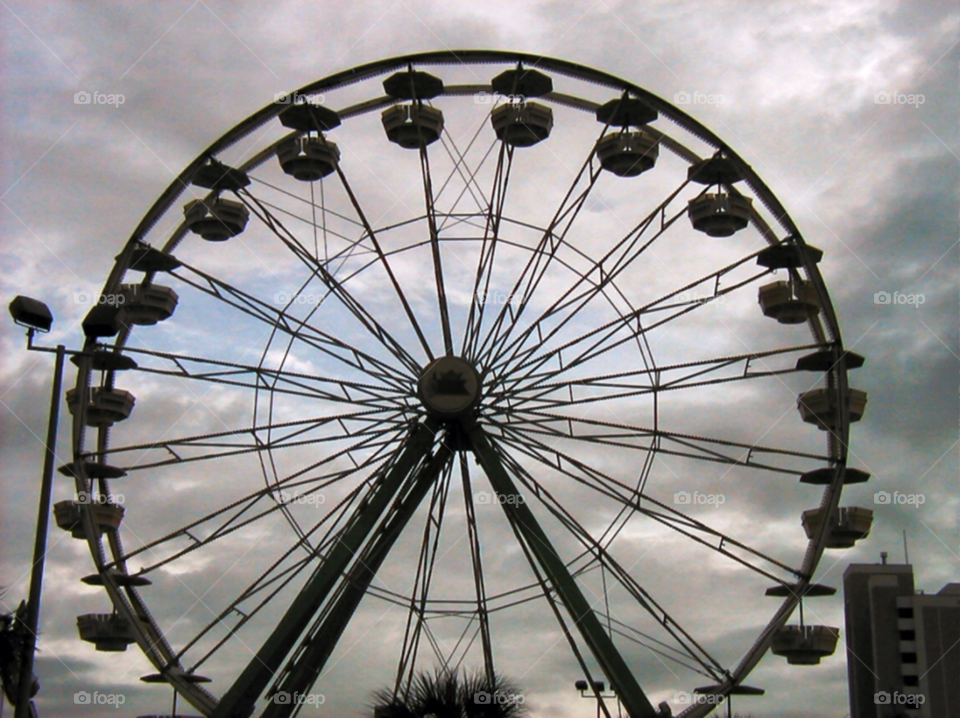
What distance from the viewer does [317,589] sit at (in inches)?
907

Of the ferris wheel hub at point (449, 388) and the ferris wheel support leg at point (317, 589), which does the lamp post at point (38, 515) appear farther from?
the ferris wheel hub at point (449, 388)

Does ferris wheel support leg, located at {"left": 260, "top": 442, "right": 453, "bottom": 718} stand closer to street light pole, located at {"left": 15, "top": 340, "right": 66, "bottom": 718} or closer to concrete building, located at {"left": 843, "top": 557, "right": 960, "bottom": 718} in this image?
street light pole, located at {"left": 15, "top": 340, "right": 66, "bottom": 718}

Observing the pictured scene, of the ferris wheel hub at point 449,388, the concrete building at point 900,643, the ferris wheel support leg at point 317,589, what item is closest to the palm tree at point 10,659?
the ferris wheel support leg at point 317,589

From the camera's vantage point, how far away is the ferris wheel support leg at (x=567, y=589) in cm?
2214

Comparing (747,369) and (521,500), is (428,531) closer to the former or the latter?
(521,500)

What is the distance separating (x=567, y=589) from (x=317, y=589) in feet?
13.9

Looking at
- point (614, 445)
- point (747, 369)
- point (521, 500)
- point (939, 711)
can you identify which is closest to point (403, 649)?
point (521, 500)

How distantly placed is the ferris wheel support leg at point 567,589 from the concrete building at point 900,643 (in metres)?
56.9

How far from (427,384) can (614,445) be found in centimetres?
361

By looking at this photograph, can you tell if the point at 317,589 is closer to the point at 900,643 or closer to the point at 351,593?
the point at 351,593

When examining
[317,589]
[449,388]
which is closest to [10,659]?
[317,589]

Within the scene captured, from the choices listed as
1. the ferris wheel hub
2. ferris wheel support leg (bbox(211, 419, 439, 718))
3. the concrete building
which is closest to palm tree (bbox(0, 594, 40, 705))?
ferris wheel support leg (bbox(211, 419, 439, 718))

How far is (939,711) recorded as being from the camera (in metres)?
76.1

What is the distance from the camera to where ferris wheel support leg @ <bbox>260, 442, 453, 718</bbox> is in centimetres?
2295
